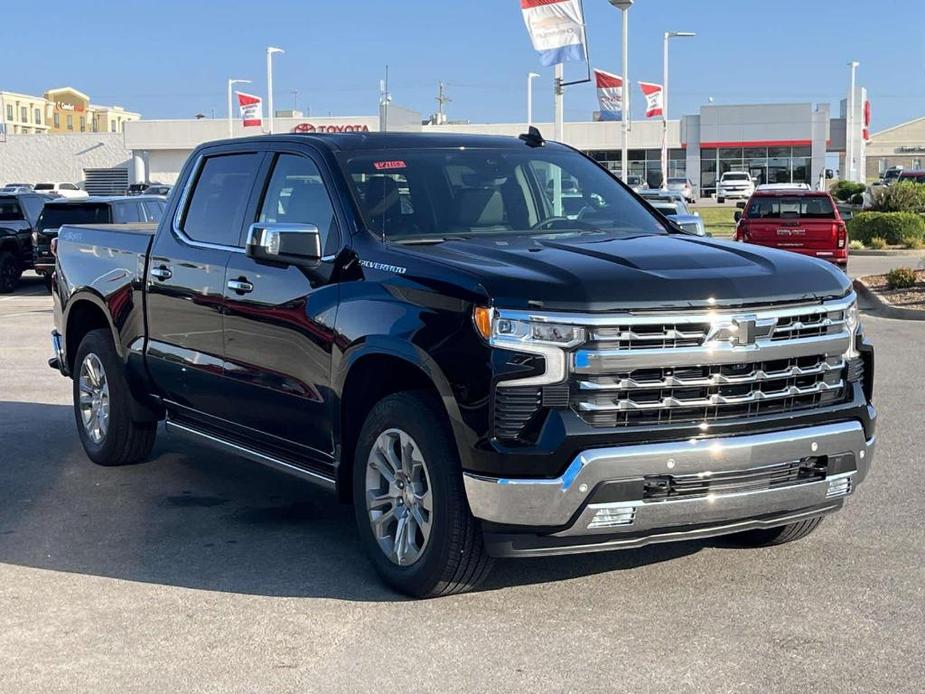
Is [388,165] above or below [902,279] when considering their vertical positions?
above

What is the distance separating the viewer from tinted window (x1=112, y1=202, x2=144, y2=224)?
2067 centimetres

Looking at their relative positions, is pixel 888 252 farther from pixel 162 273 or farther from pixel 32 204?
pixel 162 273

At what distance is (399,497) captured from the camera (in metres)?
5.35

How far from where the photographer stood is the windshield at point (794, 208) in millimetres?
21500

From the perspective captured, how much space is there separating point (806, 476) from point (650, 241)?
1.32 meters

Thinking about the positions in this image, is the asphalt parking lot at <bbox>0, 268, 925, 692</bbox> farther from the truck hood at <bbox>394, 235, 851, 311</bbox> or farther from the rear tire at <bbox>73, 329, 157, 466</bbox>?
the truck hood at <bbox>394, 235, 851, 311</bbox>

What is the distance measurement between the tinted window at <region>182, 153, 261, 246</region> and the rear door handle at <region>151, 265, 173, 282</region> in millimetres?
237

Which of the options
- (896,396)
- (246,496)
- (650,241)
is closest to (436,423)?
(650,241)

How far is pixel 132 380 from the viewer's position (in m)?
7.56

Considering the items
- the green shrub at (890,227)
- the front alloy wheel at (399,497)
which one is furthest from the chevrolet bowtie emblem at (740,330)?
the green shrub at (890,227)

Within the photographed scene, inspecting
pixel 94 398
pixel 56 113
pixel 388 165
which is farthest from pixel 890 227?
pixel 56 113

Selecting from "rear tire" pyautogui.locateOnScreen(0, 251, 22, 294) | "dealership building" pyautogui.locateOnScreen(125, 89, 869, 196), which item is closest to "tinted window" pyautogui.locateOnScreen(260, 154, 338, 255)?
"rear tire" pyautogui.locateOnScreen(0, 251, 22, 294)

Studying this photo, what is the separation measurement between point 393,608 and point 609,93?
3191cm

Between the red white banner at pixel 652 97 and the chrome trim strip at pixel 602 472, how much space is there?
4109cm
